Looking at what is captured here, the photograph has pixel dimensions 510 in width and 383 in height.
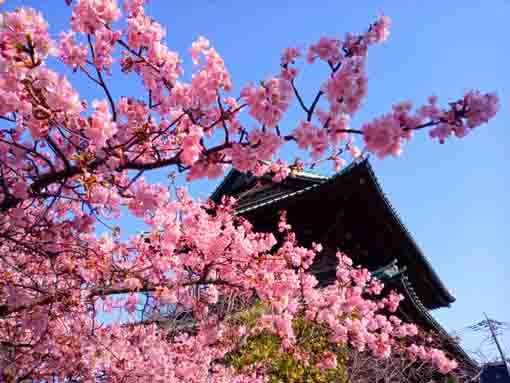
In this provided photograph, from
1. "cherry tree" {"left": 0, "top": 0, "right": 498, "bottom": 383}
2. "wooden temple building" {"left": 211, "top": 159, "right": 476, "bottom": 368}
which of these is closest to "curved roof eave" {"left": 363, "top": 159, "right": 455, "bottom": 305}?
"wooden temple building" {"left": 211, "top": 159, "right": 476, "bottom": 368}

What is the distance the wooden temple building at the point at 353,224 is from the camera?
31.6 ft

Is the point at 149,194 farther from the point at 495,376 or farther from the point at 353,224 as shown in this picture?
the point at 495,376

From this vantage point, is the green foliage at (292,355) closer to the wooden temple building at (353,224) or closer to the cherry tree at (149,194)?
the cherry tree at (149,194)

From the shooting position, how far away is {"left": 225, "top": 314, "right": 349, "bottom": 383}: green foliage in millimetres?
7316

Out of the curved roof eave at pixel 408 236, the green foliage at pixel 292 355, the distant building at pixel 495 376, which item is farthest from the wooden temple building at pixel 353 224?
the distant building at pixel 495 376

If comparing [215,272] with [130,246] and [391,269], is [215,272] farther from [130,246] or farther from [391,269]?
[391,269]

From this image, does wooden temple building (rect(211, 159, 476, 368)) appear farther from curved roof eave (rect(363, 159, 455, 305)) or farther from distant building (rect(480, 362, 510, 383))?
distant building (rect(480, 362, 510, 383))

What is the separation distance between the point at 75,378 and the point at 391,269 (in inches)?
252

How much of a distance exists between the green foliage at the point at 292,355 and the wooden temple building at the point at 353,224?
6.50 ft

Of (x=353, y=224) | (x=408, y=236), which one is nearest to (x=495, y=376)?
(x=408, y=236)

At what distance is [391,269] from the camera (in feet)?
30.6

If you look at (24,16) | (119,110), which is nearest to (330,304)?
(119,110)

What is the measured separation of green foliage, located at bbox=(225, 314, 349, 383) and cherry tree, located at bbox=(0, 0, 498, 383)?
36 millimetres

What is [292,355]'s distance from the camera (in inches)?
287
